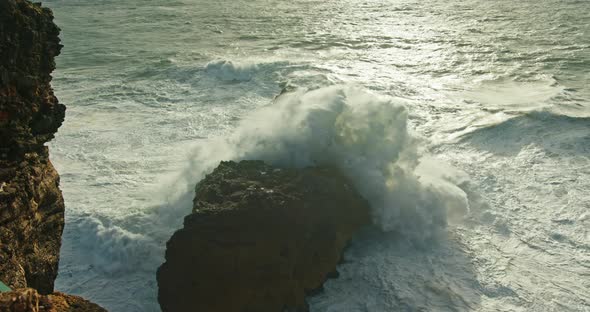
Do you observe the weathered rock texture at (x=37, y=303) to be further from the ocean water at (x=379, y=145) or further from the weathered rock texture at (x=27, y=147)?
the ocean water at (x=379, y=145)

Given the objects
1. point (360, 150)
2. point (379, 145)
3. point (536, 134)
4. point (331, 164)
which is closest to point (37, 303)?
point (331, 164)

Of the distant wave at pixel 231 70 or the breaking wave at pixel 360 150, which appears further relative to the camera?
the distant wave at pixel 231 70

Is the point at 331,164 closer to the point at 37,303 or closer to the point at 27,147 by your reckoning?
the point at 27,147

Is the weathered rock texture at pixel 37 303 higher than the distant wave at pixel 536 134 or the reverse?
higher

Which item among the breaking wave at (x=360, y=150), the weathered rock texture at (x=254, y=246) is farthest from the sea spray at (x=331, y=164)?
the weathered rock texture at (x=254, y=246)

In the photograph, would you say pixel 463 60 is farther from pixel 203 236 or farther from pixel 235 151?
pixel 203 236
